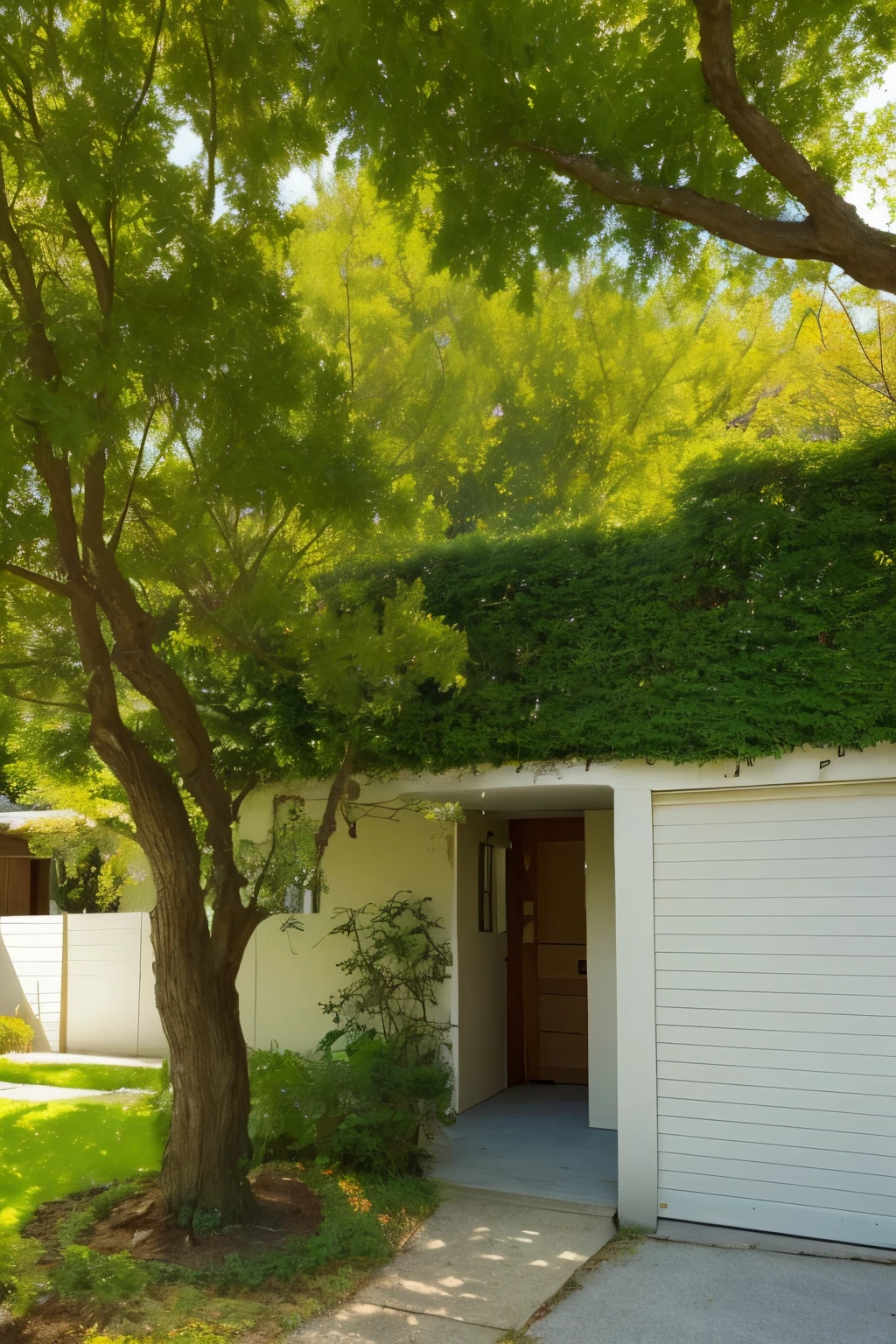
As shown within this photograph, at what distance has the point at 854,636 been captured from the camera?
6.25m

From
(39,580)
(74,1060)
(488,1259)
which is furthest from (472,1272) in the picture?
(74,1060)

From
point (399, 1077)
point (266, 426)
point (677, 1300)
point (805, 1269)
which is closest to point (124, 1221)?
point (399, 1077)

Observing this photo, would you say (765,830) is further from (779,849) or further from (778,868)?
(778,868)

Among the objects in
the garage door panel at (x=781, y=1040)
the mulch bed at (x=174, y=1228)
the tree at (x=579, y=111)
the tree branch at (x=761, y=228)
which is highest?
the tree at (x=579, y=111)

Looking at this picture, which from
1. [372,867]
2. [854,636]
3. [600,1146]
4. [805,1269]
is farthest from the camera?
[372,867]

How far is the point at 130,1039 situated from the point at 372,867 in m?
4.95

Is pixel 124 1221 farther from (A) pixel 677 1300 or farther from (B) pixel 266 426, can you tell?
(B) pixel 266 426

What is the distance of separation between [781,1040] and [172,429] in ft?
16.5

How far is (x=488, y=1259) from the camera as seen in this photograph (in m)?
5.90

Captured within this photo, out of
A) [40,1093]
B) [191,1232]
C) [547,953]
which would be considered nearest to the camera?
[191,1232]

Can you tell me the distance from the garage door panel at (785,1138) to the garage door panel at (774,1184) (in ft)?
0.29

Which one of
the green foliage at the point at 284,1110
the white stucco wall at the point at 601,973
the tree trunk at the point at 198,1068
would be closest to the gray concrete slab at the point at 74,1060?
the green foliage at the point at 284,1110

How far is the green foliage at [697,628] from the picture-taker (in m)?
6.30

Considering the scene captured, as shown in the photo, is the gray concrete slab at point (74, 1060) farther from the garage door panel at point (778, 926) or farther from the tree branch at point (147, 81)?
the tree branch at point (147, 81)
